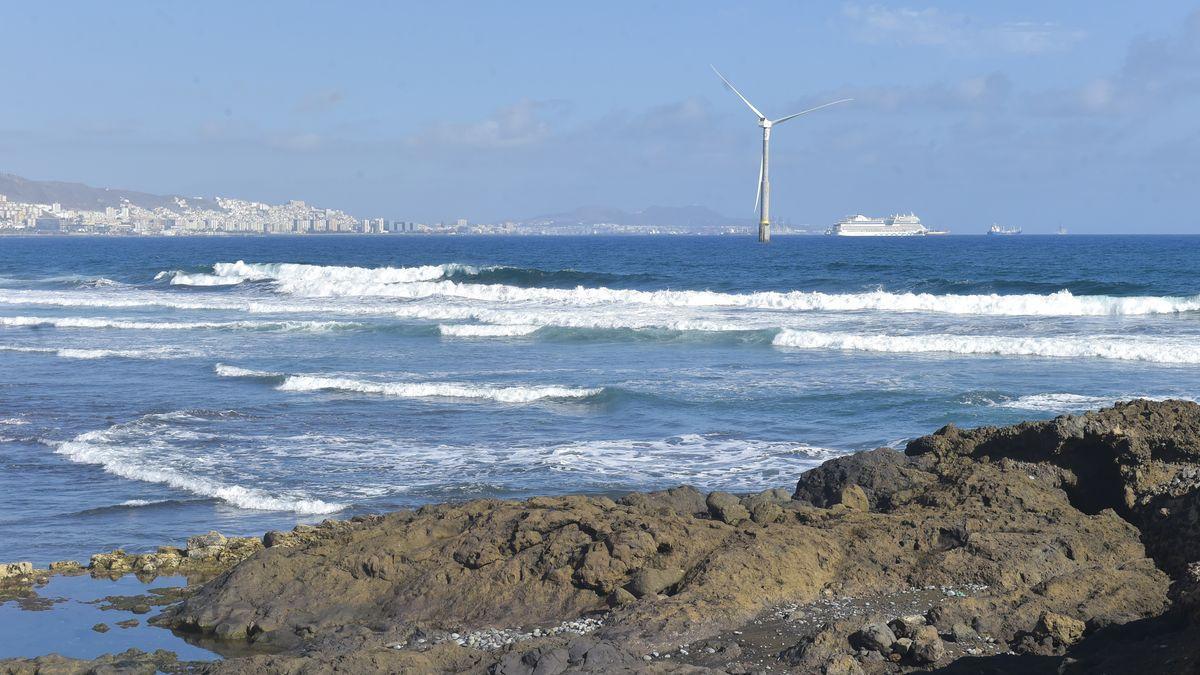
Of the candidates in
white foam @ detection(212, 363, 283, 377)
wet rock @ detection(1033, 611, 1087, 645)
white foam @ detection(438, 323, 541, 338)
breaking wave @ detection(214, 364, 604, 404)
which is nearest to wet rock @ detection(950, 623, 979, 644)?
wet rock @ detection(1033, 611, 1087, 645)

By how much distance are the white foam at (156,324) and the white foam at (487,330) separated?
11.6ft

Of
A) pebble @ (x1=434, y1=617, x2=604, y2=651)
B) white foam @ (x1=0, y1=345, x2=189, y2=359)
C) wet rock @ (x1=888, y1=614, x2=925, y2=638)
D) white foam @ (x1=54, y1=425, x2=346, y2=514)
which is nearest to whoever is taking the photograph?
wet rock @ (x1=888, y1=614, x2=925, y2=638)

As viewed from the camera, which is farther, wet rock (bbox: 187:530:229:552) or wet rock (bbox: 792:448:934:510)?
wet rock (bbox: 187:530:229:552)

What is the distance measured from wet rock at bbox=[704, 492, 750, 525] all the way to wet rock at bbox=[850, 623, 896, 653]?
94.0 inches

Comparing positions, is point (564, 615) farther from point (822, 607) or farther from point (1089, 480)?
point (1089, 480)

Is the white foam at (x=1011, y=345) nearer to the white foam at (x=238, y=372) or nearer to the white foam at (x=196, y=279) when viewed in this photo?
the white foam at (x=238, y=372)

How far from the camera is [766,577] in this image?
763cm

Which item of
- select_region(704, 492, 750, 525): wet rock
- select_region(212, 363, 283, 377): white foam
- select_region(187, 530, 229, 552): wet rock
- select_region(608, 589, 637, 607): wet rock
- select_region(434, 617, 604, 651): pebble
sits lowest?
select_region(212, 363, 283, 377): white foam

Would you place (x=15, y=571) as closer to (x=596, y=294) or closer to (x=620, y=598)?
Answer: (x=620, y=598)

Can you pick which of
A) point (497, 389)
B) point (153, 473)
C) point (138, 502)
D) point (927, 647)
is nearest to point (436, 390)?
point (497, 389)

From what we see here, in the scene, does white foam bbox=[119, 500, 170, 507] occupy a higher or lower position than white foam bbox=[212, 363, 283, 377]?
lower

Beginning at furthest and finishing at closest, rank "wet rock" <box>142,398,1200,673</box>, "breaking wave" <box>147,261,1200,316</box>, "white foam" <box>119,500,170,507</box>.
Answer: "breaking wave" <box>147,261,1200,316</box> → "white foam" <box>119,500,170,507</box> → "wet rock" <box>142,398,1200,673</box>

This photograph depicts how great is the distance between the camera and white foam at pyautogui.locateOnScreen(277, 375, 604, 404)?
786 inches

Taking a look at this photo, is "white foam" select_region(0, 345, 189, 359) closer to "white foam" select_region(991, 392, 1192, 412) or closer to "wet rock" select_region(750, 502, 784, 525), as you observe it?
"white foam" select_region(991, 392, 1192, 412)
